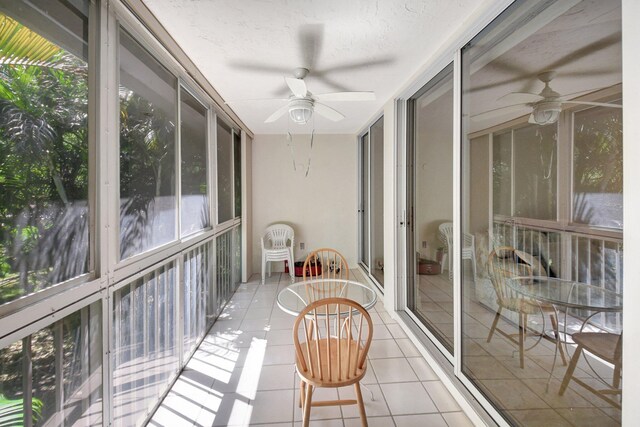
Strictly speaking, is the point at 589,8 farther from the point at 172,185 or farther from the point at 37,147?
the point at 172,185

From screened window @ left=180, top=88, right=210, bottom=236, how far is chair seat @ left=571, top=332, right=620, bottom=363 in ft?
7.63

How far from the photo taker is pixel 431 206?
90.3 inches

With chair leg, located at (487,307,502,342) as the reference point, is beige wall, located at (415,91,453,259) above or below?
above

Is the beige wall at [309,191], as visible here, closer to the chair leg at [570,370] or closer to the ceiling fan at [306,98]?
the ceiling fan at [306,98]

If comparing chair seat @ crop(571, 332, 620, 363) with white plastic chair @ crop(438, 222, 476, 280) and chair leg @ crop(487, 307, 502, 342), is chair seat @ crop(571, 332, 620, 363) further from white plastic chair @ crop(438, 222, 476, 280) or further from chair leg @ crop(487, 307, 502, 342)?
white plastic chair @ crop(438, 222, 476, 280)

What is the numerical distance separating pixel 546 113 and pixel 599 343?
905 millimetres

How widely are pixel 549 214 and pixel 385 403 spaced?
144 cm

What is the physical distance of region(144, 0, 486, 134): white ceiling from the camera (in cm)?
144

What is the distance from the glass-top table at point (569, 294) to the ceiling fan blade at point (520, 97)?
0.78 meters

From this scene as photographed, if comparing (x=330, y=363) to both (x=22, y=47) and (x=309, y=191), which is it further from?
(x=309, y=191)

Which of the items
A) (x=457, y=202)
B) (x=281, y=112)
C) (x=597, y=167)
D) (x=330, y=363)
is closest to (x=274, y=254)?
(x=281, y=112)

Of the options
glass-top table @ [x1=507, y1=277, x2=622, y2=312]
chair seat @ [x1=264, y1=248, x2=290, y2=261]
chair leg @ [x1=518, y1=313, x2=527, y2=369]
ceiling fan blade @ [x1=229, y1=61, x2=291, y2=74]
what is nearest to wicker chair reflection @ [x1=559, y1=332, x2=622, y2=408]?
glass-top table @ [x1=507, y1=277, x2=622, y2=312]

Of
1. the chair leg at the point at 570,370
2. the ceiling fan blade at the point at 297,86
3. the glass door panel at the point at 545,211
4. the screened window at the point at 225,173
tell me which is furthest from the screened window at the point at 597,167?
the screened window at the point at 225,173

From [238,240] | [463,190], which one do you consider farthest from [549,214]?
[238,240]
